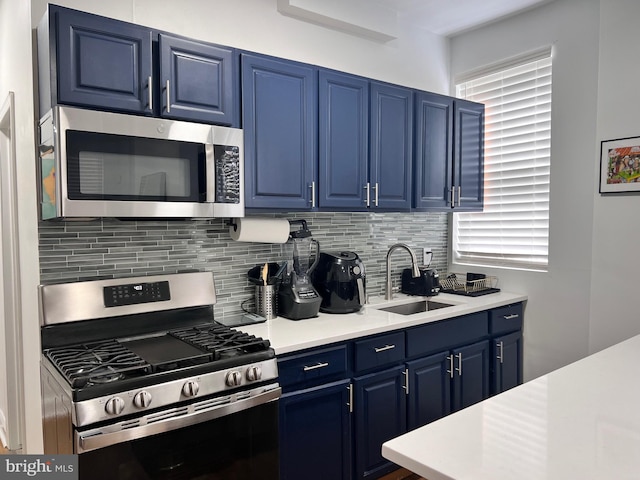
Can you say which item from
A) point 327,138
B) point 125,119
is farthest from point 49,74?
point 327,138

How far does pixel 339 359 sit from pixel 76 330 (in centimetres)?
115

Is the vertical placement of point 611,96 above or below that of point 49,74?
above

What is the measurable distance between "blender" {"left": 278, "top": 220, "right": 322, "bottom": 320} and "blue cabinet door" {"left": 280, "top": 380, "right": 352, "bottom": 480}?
1.50 ft

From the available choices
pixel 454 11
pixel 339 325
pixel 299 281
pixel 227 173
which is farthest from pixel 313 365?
pixel 454 11

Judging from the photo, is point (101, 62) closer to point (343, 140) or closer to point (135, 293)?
point (135, 293)

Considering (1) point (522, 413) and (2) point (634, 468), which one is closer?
(2) point (634, 468)

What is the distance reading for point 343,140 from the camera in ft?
8.50

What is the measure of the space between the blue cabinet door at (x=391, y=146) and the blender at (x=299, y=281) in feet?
1.55

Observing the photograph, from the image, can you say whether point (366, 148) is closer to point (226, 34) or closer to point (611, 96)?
point (226, 34)

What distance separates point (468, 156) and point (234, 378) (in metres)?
2.36

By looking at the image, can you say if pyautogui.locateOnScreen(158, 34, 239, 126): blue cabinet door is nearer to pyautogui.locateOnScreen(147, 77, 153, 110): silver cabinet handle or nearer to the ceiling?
pyautogui.locateOnScreen(147, 77, 153, 110): silver cabinet handle

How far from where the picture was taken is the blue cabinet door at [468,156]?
322 cm

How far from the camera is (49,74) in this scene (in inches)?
66.8

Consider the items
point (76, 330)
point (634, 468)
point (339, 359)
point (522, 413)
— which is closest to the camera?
point (634, 468)
